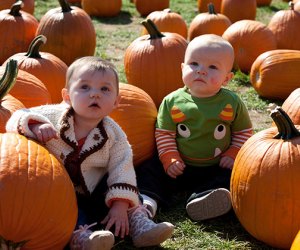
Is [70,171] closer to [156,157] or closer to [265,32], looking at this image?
[156,157]

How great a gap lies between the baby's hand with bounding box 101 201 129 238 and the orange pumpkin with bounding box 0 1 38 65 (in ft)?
12.9

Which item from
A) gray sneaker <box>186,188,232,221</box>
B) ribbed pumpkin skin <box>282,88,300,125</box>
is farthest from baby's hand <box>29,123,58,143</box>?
ribbed pumpkin skin <box>282,88,300,125</box>

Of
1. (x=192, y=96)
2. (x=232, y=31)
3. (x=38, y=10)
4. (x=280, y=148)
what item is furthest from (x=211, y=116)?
(x=38, y=10)

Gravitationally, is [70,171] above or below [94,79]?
below

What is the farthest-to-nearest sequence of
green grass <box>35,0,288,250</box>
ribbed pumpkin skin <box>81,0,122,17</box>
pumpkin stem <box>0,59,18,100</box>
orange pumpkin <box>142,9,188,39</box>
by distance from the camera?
ribbed pumpkin skin <box>81,0,122,17</box>
orange pumpkin <box>142,9,188,39</box>
pumpkin stem <box>0,59,18,100</box>
green grass <box>35,0,288,250</box>

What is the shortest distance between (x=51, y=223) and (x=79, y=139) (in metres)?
0.68

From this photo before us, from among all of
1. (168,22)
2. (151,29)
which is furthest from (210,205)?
(168,22)

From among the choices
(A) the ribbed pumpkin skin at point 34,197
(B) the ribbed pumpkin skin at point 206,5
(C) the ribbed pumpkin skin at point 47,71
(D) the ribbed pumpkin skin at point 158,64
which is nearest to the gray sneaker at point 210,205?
(A) the ribbed pumpkin skin at point 34,197

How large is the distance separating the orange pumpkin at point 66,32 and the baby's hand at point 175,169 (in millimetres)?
3444

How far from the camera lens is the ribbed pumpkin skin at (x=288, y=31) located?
7918 millimetres

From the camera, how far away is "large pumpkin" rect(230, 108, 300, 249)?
349 cm

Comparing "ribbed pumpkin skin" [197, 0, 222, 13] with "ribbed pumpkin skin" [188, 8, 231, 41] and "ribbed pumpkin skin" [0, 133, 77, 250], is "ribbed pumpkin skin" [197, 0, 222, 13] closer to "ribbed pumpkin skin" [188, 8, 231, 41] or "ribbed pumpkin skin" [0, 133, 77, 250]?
"ribbed pumpkin skin" [188, 8, 231, 41]

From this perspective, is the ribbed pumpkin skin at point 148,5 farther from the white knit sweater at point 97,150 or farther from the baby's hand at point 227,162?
the white knit sweater at point 97,150

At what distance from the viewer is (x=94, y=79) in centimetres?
359
